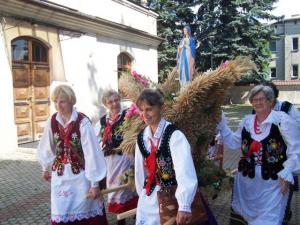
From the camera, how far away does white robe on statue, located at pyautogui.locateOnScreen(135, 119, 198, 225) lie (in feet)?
8.32

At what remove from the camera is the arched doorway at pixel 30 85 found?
11.7 meters

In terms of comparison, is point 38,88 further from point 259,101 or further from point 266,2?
point 266,2

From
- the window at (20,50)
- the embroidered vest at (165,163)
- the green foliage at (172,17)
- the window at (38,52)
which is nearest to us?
the embroidered vest at (165,163)

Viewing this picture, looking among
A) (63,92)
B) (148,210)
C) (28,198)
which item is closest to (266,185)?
(148,210)

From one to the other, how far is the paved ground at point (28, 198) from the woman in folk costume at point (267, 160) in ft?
4.22

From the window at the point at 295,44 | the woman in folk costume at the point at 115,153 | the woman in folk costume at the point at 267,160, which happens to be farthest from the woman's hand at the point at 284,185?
the window at the point at 295,44

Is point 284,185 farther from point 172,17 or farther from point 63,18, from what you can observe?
point 172,17

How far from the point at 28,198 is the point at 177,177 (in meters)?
4.33

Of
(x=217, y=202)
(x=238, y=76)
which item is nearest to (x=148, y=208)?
(x=238, y=76)

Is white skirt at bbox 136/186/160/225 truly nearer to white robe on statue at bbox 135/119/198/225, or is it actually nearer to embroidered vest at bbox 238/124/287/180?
white robe on statue at bbox 135/119/198/225

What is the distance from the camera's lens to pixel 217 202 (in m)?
5.86

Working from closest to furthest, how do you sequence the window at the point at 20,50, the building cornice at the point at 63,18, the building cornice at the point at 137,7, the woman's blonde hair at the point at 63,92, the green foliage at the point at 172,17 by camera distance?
the woman's blonde hair at the point at 63,92 < the building cornice at the point at 63,18 < the window at the point at 20,50 < the building cornice at the point at 137,7 < the green foliage at the point at 172,17

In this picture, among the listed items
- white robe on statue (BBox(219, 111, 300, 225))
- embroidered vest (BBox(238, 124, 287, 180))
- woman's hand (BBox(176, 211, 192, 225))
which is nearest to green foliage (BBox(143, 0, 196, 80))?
white robe on statue (BBox(219, 111, 300, 225))

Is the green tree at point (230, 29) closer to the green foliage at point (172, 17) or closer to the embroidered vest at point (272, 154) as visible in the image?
the green foliage at point (172, 17)
